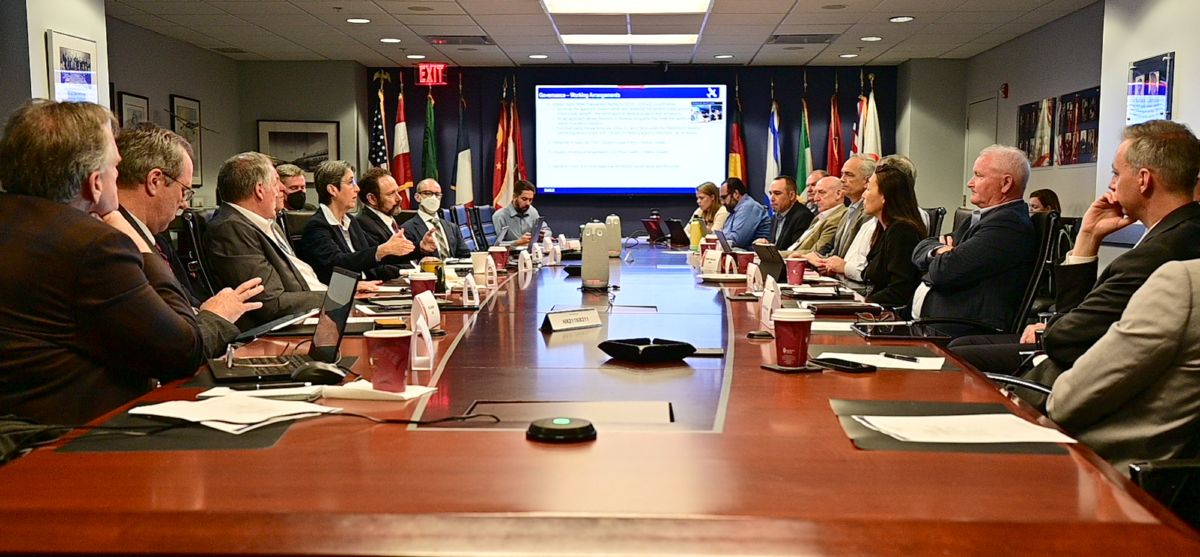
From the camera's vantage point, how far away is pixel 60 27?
614 centimetres

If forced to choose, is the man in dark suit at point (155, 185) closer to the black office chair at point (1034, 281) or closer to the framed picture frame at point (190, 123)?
the black office chair at point (1034, 281)

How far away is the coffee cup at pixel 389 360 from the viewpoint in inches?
80.6

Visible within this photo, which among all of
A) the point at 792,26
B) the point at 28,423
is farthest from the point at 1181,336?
the point at 792,26

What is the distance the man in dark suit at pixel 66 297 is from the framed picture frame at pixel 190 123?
8.34 metres

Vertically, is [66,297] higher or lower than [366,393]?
higher

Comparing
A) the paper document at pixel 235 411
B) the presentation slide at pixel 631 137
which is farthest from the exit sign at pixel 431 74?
the paper document at pixel 235 411

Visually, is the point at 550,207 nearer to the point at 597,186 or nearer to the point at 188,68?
the point at 597,186

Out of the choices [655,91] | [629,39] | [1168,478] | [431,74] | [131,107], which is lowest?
[1168,478]

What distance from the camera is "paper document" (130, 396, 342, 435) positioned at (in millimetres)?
1797

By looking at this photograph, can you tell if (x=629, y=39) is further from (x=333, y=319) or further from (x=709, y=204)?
(x=333, y=319)

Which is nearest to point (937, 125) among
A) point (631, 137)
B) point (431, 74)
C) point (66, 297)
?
point (631, 137)

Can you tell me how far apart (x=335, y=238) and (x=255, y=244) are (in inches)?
62.9

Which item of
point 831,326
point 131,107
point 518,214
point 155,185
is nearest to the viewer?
point 155,185

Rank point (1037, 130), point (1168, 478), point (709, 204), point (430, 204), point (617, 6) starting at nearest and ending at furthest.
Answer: point (1168, 478) → point (430, 204) → point (617, 6) → point (1037, 130) → point (709, 204)
